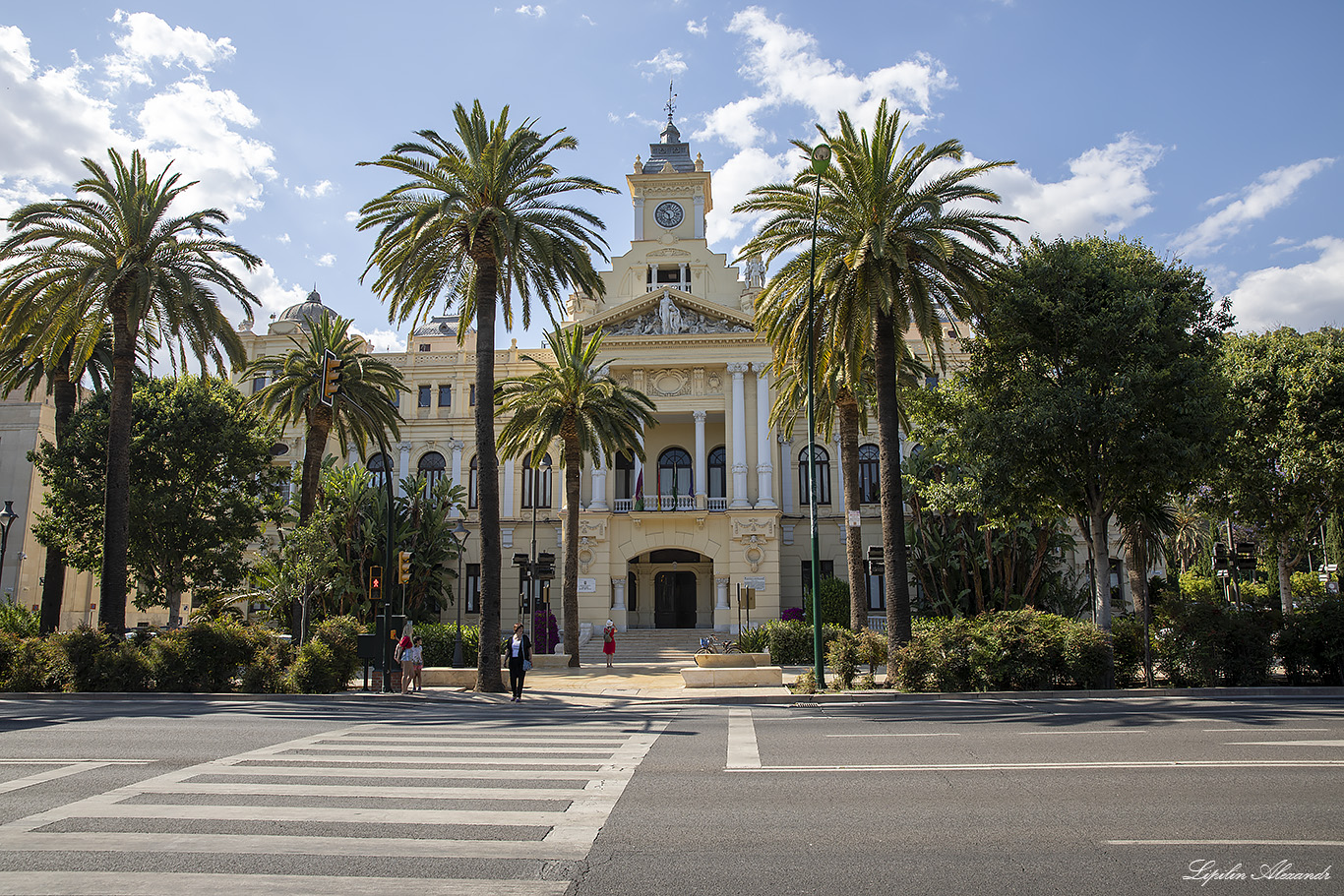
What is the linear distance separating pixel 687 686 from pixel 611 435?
36.7 feet

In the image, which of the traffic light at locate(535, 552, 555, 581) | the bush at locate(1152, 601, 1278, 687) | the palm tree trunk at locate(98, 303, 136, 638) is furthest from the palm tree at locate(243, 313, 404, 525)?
the bush at locate(1152, 601, 1278, 687)

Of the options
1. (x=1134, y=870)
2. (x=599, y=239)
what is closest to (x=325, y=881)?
(x=1134, y=870)

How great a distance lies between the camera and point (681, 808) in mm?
7984

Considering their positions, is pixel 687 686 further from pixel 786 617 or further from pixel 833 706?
pixel 786 617

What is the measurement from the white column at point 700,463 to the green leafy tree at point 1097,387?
22051 millimetres

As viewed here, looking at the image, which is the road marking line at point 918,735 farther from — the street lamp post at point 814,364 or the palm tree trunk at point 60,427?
the palm tree trunk at point 60,427

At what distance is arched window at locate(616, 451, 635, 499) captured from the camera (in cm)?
4781

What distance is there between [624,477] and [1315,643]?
33.4 metres

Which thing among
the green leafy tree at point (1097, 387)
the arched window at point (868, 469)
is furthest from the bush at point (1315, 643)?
the arched window at point (868, 469)

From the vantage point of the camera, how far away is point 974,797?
8320 mm

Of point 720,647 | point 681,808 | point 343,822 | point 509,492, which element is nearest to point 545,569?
point 720,647

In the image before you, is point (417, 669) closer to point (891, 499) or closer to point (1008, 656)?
point (891, 499)

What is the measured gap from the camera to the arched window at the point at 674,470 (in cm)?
4788

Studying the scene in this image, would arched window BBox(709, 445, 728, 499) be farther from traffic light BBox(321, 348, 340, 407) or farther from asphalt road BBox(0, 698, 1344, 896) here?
asphalt road BBox(0, 698, 1344, 896)
